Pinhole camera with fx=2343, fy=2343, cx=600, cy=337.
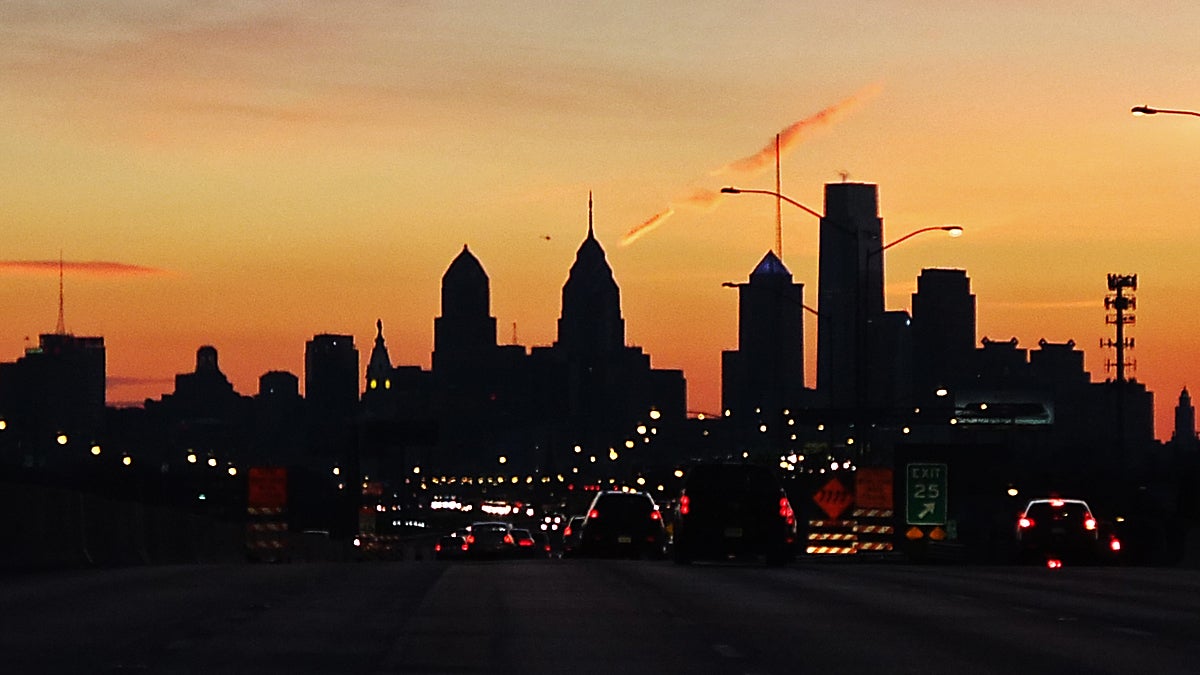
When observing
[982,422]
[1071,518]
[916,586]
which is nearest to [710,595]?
[916,586]

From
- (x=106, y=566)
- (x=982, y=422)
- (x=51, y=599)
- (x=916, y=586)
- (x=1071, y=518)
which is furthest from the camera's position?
(x=982, y=422)

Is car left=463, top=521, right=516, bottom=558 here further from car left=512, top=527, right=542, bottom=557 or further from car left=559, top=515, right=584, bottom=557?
car left=559, top=515, right=584, bottom=557

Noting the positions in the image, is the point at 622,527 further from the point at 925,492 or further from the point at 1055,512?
the point at 925,492

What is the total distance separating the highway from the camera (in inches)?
667

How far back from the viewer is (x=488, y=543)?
2500 inches

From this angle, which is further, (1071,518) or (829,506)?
(829,506)

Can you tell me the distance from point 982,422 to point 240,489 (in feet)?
252

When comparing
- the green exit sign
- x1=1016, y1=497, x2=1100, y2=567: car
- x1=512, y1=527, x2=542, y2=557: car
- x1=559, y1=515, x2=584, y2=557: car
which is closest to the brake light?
x1=1016, y1=497, x2=1100, y2=567: car

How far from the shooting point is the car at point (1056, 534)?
1887 inches

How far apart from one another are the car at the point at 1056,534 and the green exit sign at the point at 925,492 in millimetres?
14484

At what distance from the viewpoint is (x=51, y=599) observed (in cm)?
2561

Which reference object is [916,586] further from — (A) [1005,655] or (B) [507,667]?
(B) [507,667]

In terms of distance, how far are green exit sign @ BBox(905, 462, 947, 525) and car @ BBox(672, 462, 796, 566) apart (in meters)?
22.3

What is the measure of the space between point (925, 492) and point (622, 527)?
16642mm
